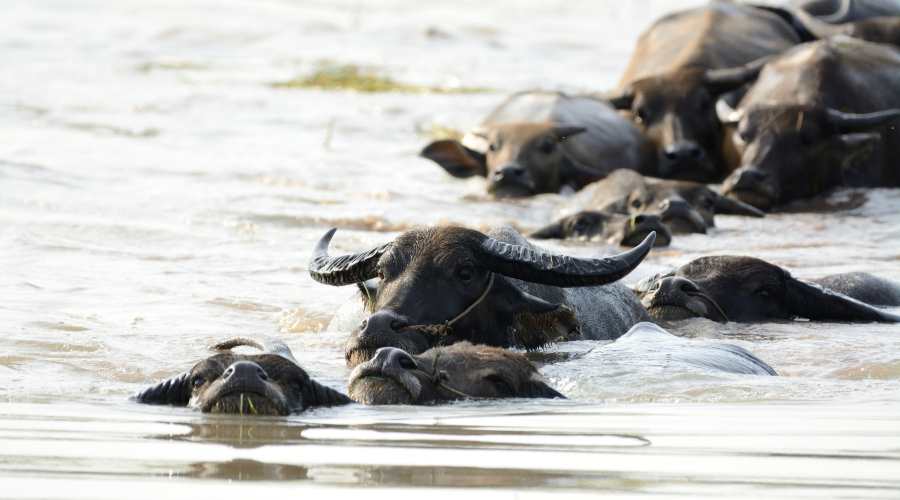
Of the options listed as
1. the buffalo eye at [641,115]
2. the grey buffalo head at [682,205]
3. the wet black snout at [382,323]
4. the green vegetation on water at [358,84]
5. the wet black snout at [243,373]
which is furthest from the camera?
the green vegetation on water at [358,84]

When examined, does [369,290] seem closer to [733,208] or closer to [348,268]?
[348,268]

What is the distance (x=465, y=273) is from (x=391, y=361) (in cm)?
191

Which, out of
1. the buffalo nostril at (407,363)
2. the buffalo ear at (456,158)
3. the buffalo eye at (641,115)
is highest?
the buffalo nostril at (407,363)

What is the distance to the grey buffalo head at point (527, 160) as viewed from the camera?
1705cm

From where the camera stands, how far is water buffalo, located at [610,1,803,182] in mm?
18047

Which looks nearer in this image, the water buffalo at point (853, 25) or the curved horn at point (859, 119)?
the curved horn at point (859, 119)

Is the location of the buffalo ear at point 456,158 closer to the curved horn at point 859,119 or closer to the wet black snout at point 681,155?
the wet black snout at point 681,155

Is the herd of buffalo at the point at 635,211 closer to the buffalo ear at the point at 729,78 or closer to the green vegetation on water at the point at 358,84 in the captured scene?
the buffalo ear at the point at 729,78

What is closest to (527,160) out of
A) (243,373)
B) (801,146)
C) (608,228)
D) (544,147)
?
(544,147)

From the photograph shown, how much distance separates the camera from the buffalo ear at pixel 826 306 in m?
10.4

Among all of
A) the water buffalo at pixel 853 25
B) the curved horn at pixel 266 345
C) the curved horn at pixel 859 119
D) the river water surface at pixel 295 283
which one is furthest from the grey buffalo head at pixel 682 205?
the curved horn at pixel 266 345

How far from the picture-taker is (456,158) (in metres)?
18.2

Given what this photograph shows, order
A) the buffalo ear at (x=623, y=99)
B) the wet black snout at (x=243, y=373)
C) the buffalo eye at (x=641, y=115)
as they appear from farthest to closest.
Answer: the buffalo ear at (x=623, y=99) < the buffalo eye at (x=641, y=115) < the wet black snout at (x=243, y=373)

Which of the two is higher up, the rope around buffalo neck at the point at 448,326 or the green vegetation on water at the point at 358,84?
the rope around buffalo neck at the point at 448,326
